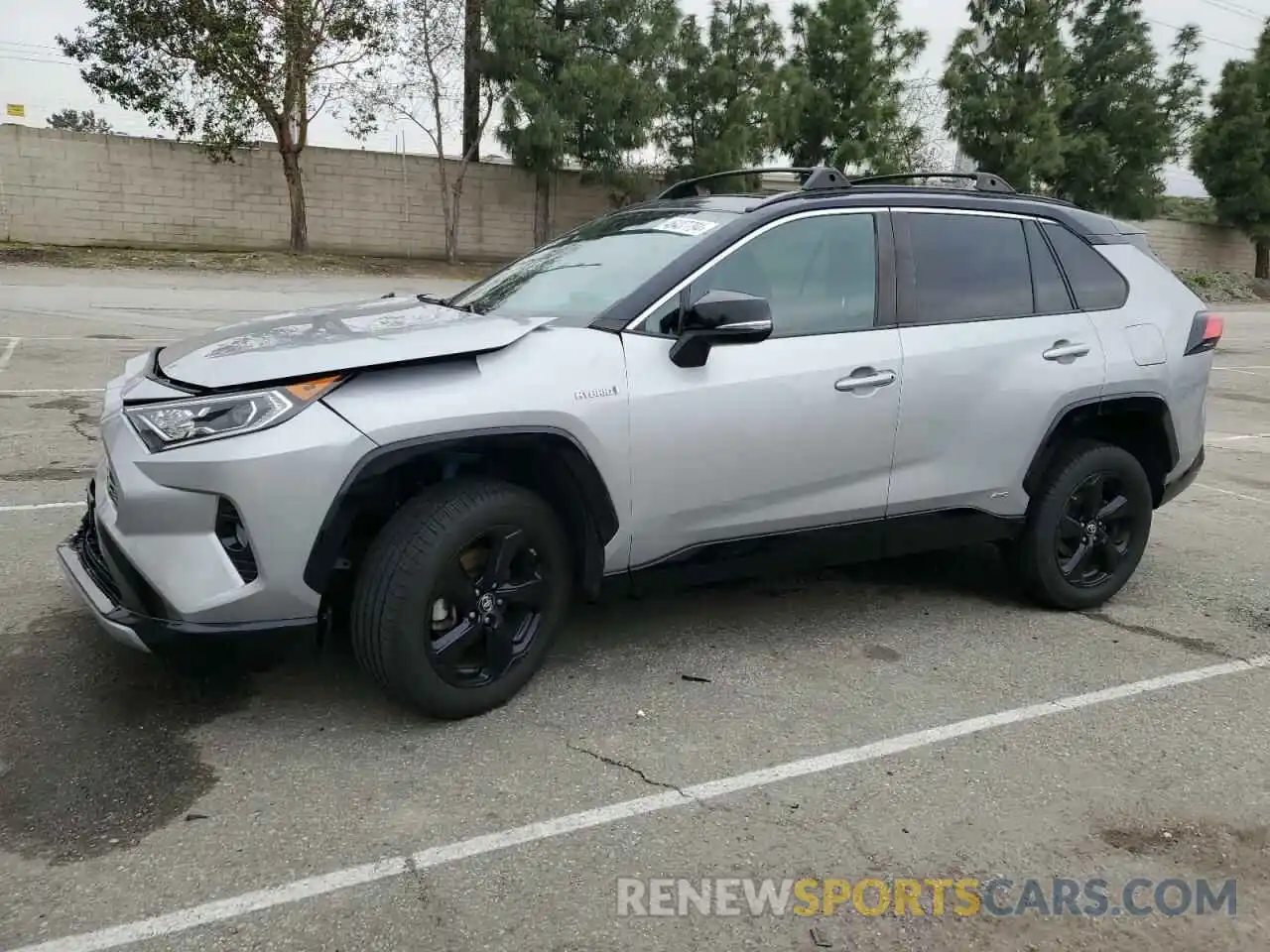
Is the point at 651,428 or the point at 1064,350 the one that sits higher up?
the point at 1064,350

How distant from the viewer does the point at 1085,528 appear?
4.80m

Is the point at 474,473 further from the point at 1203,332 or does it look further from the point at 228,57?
the point at 228,57

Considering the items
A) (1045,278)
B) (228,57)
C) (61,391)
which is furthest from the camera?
(228,57)

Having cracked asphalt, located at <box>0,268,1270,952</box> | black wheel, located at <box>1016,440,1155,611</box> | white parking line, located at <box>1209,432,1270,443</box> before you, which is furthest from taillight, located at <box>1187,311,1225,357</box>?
white parking line, located at <box>1209,432,1270,443</box>

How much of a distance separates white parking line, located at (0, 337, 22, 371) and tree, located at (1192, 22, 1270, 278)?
38406mm

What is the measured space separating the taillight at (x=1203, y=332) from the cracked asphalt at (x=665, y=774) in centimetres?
122

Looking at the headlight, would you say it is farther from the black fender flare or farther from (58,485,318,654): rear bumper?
the black fender flare

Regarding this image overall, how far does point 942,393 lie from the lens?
4.25 meters

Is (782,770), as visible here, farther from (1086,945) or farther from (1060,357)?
(1060,357)

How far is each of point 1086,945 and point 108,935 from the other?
234cm

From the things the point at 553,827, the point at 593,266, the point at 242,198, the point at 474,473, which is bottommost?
the point at 553,827

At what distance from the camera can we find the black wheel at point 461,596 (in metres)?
3.24

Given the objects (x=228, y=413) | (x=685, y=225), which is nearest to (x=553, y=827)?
(x=228, y=413)

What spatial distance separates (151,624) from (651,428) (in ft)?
5.47
